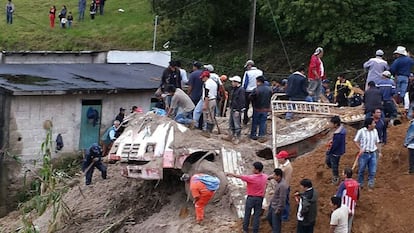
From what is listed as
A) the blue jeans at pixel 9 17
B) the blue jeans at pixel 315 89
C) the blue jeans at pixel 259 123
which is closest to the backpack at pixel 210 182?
the blue jeans at pixel 259 123

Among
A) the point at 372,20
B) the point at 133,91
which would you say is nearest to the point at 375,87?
the point at 133,91

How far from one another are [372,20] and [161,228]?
69.5 feet

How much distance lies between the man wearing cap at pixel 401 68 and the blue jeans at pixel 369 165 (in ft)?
13.8

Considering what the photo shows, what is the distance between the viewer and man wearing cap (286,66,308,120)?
20.9m

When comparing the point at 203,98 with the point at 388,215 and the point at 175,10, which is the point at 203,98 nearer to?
the point at 388,215

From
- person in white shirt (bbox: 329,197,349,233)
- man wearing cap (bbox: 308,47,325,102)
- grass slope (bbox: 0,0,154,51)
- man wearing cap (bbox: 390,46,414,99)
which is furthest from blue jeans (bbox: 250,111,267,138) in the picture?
grass slope (bbox: 0,0,154,51)

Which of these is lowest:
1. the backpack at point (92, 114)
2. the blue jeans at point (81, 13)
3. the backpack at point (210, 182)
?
the backpack at point (210, 182)

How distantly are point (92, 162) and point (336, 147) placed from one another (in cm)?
728

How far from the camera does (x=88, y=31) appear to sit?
5003 cm

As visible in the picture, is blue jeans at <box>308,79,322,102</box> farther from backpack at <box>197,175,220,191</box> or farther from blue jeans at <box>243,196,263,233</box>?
blue jeans at <box>243,196,263,233</box>

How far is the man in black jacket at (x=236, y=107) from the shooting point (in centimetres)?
2008

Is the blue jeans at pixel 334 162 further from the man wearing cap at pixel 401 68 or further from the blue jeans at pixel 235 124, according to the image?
the man wearing cap at pixel 401 68

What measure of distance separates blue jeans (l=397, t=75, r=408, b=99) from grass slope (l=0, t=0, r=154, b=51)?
26610 millimetres

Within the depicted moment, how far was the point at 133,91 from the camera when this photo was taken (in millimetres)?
28578
